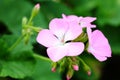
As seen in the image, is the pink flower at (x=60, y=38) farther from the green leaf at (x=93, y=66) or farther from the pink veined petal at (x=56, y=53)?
the green leaf at (x=93, y=66)

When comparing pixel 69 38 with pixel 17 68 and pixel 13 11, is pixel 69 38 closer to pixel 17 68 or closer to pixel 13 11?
pixel 17 68

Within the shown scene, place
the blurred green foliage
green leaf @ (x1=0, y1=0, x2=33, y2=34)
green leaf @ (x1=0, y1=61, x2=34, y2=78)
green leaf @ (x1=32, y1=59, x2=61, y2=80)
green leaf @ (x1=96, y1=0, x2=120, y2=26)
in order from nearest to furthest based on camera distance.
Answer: green leaf @ (x1=0, y1=61, x2=34, y2=78) < the blurred green foliage < green leaf @ (x1=32, y1=59, x2=61, y2=80) < green leaf @ (x1=0, y1=0, x2=33, y2=34) < green leaf @ (x1=96, y1=0, x2=120, y2=26)

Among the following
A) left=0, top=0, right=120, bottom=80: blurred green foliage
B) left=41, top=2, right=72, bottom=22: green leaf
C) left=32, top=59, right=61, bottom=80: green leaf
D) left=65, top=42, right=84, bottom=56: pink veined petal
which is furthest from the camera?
left=41, top=2, right=72, bottom=22: green leaf

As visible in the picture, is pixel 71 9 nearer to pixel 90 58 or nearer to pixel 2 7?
pixel 90 58

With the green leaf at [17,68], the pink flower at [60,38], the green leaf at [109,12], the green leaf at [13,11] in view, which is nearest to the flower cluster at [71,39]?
the pink flower at [60,38]

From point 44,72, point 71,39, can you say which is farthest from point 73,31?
point 44,72

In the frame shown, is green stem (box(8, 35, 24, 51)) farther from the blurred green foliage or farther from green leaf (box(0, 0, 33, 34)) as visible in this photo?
green leaf (box(0, 0, 33, 34))

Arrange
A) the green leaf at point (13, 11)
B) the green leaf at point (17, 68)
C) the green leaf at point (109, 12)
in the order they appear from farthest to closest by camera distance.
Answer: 1. the green leaf at point (109, 12)
2. the green leaf at point (13, 11)
3. the green leaf at point (17, 68)

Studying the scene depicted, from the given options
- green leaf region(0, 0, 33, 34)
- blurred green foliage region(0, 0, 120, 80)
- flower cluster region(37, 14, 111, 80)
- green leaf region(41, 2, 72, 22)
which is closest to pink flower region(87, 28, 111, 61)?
flower cluster region(37, 14, 111, 80)
